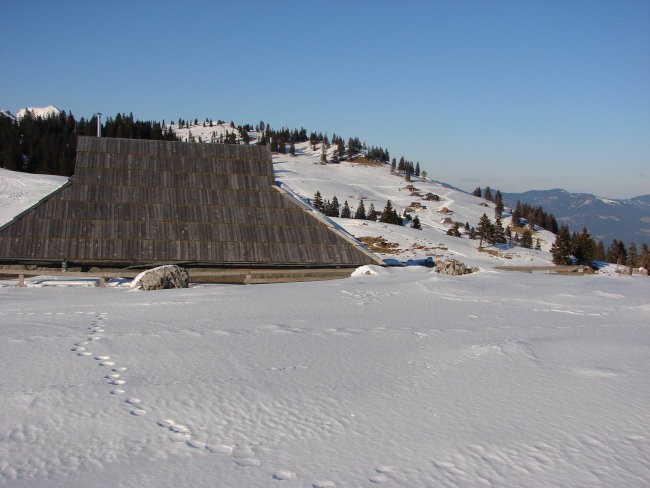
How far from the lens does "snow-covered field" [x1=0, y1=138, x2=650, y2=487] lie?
4289 mm

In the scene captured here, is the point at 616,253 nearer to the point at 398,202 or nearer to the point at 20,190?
the point at 398,202

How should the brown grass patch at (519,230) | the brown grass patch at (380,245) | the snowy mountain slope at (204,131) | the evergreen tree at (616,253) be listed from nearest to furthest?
the brown grass patch at (380,245)
the evergreen tree at (616,253)
the brown grass patch at (519,230)
the snowy mountain slope at (204,131)

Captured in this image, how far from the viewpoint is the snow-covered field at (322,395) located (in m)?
4.29

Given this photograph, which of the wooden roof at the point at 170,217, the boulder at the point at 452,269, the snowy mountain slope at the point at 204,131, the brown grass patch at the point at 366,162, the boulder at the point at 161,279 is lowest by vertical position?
the boulder at the point at 161,279

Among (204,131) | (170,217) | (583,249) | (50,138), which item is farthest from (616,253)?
(204,131)

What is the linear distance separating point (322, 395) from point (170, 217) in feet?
44.5

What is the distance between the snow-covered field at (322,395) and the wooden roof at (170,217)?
526cm

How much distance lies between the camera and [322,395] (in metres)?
5.91

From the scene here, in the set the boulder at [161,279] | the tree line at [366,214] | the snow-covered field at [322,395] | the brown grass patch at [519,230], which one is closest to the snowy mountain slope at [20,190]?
the boulder at [161,279]

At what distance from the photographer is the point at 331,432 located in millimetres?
4992

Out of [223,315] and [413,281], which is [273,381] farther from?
[413,281]

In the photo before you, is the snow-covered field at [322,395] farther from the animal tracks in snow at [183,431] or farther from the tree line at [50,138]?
the tree line at [50,138]

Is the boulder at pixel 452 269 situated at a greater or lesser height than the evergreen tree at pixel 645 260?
lesser

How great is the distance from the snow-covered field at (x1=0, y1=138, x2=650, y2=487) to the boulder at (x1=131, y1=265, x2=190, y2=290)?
2.96 meters
